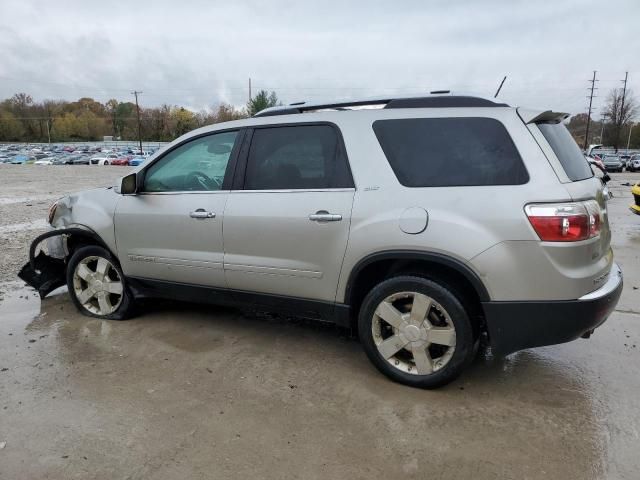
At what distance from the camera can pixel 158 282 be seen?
4.25 meters

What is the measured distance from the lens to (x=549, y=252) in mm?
2766

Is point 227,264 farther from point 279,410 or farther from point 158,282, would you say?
point 279,410

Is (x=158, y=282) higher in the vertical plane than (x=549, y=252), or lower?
lower

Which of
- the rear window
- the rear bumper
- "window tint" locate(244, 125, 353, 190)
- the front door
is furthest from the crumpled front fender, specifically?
the rear window

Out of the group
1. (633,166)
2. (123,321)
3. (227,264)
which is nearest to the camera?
(227,264)

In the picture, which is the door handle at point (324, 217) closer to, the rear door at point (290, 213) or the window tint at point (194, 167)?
the rear door at point (290, 213)

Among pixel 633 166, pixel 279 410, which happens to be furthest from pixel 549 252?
pixel 633 166

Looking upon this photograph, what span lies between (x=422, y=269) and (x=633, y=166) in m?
45.8

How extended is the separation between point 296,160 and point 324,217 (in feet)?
1.78

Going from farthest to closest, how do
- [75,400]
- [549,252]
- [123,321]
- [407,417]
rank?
[123,321], [75,400], [407,417], [549,252]

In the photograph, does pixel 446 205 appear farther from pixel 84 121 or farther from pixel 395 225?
pixel 84 121

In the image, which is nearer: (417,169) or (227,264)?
(417,169)

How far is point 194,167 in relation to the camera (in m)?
4.09

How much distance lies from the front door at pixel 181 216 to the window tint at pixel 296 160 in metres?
0.24
